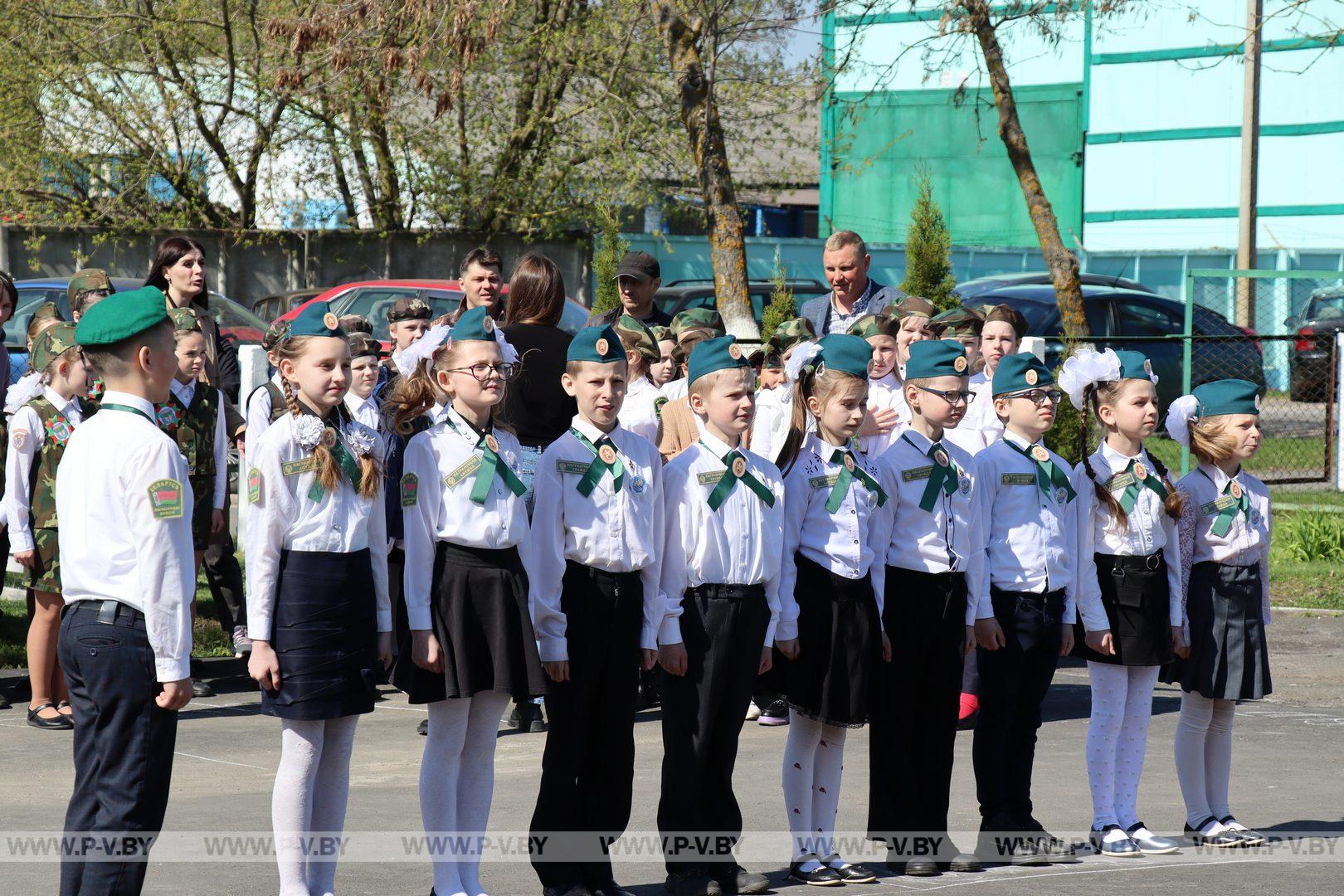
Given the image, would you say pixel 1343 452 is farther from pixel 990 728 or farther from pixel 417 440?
pixel 417 440

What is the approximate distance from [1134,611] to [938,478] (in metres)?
0.98

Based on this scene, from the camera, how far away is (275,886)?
5.59 metres

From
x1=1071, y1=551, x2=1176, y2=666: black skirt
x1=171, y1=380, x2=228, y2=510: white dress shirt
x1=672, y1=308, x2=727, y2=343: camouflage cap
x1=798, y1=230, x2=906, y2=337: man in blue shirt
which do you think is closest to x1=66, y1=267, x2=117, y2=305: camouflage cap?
x1=171, y1=380, x2=228, y2=510: white dress shirt

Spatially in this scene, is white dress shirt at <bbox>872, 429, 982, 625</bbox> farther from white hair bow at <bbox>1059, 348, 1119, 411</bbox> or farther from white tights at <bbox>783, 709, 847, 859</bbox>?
white hair bow at <bbox>1059, 348, 1119, 411</bbox>

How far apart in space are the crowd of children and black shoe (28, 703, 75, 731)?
2337 mm

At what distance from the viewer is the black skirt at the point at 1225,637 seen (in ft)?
21.1

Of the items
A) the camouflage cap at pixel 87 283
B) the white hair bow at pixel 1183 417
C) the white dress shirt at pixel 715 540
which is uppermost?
→ the camouflage cap at pixel 87 283

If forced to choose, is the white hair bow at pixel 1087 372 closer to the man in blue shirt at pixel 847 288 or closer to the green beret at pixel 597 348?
the man in blue shirt at pixel 847 288

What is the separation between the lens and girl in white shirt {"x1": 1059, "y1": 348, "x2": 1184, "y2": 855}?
6.30m

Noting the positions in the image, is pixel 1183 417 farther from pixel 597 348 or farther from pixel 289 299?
pixel 289 299

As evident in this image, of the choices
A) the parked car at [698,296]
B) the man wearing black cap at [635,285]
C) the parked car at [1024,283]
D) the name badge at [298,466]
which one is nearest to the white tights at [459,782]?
the name badge at [298,466]

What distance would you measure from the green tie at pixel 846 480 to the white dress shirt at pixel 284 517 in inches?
65.3

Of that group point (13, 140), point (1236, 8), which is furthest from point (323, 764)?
point (1236, 8)

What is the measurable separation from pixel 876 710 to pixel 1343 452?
1179cm
